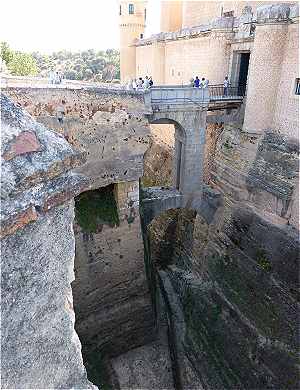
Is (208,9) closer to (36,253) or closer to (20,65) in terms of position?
(20,65)

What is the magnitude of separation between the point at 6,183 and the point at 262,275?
9.10m

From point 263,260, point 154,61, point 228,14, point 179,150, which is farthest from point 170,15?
point 263,260

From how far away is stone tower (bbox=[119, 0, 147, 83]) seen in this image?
66.0ft

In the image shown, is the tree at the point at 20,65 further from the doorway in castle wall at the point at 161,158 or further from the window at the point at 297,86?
the window at the point at 297,86

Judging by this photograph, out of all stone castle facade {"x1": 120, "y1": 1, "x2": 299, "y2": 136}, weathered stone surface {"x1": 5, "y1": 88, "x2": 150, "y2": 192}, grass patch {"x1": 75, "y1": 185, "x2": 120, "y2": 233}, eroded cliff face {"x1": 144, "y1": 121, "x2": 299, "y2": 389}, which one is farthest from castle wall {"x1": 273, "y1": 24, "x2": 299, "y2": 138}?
grass patch {"x1": 75, "y1": 185, "x2": 120, "y2": 233}

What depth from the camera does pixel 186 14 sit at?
59.2ft

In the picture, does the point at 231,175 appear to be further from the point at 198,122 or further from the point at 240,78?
the point at 240,78

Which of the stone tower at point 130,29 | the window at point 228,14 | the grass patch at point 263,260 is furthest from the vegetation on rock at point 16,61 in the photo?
→ the grass patch at point 263,260

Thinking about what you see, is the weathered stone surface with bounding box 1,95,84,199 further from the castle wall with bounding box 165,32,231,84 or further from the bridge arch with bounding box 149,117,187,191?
the castle wall with bounding box 165,32,231,84

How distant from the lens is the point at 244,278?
34.3ft

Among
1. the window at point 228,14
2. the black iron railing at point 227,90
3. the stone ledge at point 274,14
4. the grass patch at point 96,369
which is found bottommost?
the grass patch at point 96,369

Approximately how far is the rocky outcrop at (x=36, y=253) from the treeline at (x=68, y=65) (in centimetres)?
981

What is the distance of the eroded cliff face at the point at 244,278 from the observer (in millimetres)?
9289

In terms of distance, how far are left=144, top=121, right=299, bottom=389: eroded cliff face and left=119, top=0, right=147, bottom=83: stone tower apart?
1165cm
